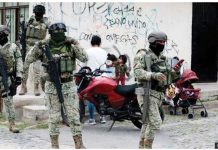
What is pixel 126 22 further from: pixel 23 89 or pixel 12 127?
pixel 12 127

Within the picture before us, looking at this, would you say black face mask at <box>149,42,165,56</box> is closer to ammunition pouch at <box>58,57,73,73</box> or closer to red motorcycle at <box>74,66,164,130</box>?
ammunition pouch at <box>58,57,73,73</box>

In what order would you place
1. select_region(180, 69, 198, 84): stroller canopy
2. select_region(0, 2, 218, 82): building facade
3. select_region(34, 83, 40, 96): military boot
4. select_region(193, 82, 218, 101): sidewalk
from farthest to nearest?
select_region(193, 82, 218, 101): sidewalk, select_region(0, 2, 218, 82): building facade, select_region(34, 83, 40, 96): military boot, select_region(180, 69, 198, 84): stroller canopy

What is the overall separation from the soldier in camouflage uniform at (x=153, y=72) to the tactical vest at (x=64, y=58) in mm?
867

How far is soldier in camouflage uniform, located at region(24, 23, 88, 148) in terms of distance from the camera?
23.3ft

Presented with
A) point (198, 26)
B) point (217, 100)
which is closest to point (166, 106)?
point (217, 100)

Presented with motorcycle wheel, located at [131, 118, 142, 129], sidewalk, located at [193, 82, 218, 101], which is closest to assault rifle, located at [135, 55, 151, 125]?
motorcycle wheel, located at [131, 118, 142, 129]

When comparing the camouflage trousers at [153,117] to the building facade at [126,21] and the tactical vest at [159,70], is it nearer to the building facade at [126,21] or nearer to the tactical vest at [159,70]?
the tactical vest at [159,70]

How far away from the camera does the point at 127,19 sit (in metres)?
12.0

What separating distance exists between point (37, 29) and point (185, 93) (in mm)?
3176

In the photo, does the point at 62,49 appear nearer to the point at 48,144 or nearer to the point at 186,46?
the point at 48,144

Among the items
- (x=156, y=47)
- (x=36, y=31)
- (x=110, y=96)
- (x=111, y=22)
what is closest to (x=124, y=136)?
(x=110, y=96)

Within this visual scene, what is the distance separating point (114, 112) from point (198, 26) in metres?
5.46

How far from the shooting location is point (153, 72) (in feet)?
23.0

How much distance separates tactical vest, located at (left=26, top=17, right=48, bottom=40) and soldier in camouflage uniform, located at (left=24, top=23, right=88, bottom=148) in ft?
10.5
